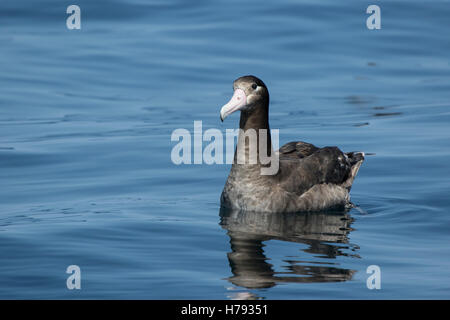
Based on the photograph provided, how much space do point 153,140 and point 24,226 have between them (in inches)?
236

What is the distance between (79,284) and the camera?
890cm

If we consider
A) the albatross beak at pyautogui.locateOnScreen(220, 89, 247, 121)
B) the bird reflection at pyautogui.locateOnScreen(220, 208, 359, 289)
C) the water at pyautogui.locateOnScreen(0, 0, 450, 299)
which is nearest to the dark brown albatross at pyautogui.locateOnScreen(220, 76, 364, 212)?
the albatross beak at pyautogui.locateOnScreen(220, 89, 247, 121)

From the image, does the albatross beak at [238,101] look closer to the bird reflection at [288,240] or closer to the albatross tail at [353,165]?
the bird reflection at [288,240]

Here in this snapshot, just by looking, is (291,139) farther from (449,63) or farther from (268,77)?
(449,63)

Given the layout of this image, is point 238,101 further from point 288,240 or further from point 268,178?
point 288,240

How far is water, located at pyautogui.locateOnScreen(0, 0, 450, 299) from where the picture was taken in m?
9.46

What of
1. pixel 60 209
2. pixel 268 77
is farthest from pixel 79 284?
pixel 268 77

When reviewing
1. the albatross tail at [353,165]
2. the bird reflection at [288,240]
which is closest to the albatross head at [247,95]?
the bird reflection at [288,240]

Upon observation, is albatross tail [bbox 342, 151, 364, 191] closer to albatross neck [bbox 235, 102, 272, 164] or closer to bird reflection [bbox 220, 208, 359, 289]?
bird reflection [bbox 220, 208, 359, 289]

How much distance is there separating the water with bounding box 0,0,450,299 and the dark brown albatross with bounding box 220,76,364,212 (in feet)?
0.82

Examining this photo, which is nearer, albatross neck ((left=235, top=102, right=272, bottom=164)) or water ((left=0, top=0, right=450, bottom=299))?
water ((left=0, top=0, right=450, bottom=299))

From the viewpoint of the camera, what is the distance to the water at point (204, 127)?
9.46m

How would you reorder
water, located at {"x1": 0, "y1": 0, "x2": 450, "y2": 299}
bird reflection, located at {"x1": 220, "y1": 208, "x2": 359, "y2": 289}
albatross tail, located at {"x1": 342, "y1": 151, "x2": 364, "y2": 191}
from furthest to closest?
albatross tail, located at {"x1": 342, "y1": 151, "x2": 364, "y2": 191}
water, located at {"x1": 0, "y1": 0, "x2": 450, "y2": 299}
bird reflection, located at {"x1": 220, "y1": 208, "x2": 359, "y2": 289}

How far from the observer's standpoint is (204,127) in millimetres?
17953
